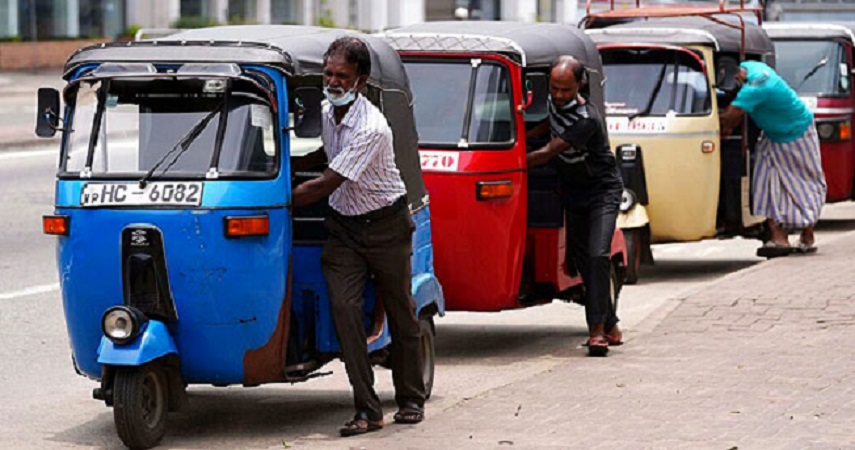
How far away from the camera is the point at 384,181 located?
334 inches

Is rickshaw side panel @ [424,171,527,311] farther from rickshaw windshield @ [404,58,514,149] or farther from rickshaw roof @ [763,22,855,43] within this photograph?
rickshaw roof @ [763,22,855,43]

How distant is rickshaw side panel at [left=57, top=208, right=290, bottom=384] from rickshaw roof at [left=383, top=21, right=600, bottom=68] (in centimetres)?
306

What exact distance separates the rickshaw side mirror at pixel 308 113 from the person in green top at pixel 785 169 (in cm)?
766

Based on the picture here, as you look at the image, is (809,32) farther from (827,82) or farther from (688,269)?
(688,269)

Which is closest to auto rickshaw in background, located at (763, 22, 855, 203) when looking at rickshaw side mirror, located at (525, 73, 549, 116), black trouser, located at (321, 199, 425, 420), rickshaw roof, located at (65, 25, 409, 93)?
rickshaw side mirror, located at (525, 73, 549, 116)

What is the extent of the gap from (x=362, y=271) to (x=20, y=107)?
26802 millimetres

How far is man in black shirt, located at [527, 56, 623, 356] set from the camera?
10.9 m

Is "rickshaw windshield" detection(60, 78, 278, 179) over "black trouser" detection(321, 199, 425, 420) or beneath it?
over

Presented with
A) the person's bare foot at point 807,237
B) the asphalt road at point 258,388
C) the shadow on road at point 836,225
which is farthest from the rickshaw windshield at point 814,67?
the person's bare foot at point 807,237

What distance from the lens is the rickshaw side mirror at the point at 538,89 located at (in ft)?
37.1

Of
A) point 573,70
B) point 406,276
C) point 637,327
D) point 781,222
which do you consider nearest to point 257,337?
point 406,276

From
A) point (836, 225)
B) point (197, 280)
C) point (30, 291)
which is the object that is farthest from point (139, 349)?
point (836, 225)

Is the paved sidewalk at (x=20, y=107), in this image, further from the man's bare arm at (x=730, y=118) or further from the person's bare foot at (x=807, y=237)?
the person's bare foot at (x=807, y=237)

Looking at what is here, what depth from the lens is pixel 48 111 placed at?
8602 mm
